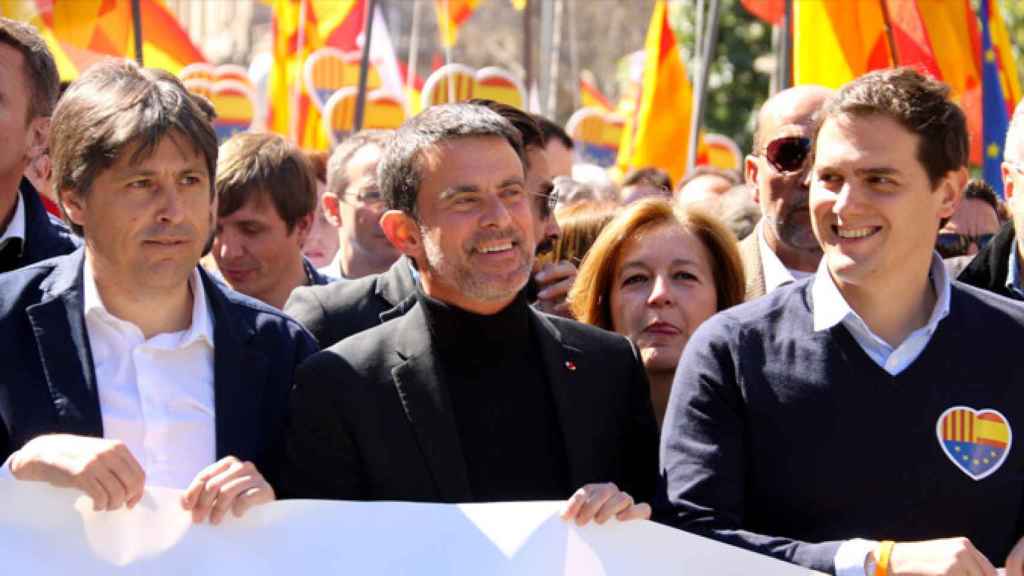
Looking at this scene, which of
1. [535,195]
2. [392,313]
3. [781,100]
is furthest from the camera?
[781,100]

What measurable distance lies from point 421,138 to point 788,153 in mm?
1699

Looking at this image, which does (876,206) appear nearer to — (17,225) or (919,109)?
(919,109)

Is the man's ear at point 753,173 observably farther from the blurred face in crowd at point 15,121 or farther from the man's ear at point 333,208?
the blurred face in crowd at point 15,121

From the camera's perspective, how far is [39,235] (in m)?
4.35

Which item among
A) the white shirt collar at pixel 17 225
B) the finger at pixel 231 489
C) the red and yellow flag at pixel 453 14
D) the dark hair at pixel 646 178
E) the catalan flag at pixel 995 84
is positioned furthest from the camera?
the red and yellow flag at pixel 453 14

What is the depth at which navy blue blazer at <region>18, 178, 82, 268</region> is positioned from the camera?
4.30m

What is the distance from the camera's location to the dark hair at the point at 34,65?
14.7ft

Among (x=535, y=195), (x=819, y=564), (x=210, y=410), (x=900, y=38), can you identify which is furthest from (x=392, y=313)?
(x=900, y=38)

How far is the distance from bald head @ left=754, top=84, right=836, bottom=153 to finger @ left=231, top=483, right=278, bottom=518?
2.47 m

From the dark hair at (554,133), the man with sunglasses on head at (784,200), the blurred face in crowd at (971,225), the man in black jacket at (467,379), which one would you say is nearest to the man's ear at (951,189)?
the man in black jacket at (467,379)

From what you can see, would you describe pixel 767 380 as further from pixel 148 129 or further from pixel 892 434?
pixel 148 129

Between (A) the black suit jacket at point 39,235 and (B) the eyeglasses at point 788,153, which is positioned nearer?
(A) the black suit jacket at point 39,235

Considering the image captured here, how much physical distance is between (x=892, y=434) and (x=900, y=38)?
565cm

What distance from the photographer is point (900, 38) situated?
8.68m
